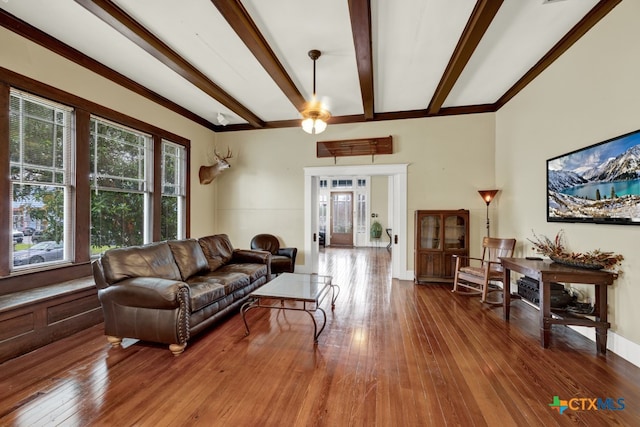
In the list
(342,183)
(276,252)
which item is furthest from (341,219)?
(276,252)

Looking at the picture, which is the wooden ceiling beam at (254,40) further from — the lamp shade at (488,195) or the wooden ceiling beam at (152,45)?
the lamp shade at (488,195)

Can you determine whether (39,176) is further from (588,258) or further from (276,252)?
(588,258)

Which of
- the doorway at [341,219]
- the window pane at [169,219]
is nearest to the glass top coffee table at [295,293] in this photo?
the window pane at [169,219]

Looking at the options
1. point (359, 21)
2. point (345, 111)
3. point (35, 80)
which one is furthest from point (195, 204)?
point (359, 21)

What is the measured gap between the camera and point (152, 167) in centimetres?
447

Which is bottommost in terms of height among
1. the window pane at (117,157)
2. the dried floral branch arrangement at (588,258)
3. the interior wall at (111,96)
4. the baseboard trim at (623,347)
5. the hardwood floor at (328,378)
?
the hardwood floor at (328,378)

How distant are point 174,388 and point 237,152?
15.8 ft

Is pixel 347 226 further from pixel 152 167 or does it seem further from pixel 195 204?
pixel 152 167

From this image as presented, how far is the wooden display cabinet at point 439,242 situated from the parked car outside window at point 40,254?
5.22 meters

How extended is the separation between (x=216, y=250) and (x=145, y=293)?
5.54ft

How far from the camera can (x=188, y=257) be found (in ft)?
11.4

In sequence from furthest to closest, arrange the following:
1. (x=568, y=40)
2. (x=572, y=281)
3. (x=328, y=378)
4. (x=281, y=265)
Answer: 1. (x=281, y=265)
2. (x=568, y=40)
3. (x=572, y=281)
4. (x=328, y=378)

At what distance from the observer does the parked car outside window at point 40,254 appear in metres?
2.82

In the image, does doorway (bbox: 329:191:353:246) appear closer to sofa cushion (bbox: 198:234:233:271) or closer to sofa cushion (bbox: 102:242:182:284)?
sofa cushion (bbox: 198:234:233:271)
